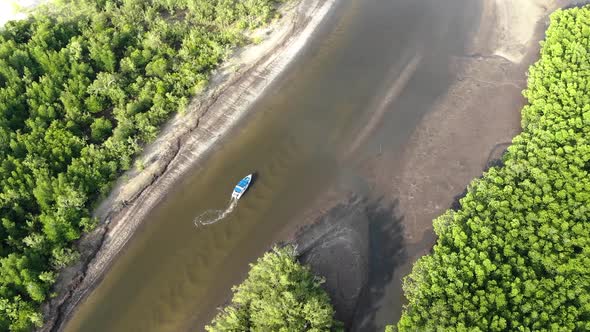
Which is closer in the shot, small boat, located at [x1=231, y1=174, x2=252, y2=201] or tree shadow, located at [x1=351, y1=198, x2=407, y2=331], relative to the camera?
tree shadow, located at [x1=351, y1=198, x2=407, y2=331]

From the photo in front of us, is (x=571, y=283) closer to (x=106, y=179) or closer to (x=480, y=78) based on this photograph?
(x=480, y=78)

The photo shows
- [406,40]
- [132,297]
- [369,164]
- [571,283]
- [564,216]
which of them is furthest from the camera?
[406,40]

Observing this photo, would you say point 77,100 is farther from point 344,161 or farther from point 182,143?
point 344,161

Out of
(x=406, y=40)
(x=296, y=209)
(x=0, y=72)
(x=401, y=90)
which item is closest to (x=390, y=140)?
(x=401, y=90)

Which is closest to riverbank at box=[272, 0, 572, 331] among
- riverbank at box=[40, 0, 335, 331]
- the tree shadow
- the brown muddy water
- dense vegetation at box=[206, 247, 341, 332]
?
the tree shadow

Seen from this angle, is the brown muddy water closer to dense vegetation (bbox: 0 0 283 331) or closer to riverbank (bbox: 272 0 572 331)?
riverbank (bbox: 272 0 572 331)
